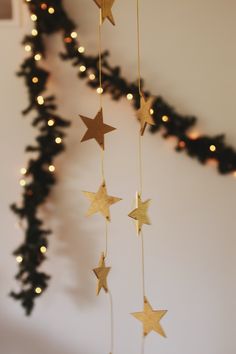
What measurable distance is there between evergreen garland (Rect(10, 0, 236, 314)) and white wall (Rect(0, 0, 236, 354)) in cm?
5

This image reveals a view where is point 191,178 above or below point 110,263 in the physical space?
above

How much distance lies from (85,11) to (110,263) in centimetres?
122

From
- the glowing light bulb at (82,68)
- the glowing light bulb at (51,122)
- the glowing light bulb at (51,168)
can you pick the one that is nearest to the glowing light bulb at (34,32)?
the glowing light bulb at (82,68)

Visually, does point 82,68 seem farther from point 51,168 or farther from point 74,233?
point 74,233

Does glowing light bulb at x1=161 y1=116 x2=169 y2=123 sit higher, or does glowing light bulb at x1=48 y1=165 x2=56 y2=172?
glowing light bulb at x1=161 y1=116 x2=169 y2=123

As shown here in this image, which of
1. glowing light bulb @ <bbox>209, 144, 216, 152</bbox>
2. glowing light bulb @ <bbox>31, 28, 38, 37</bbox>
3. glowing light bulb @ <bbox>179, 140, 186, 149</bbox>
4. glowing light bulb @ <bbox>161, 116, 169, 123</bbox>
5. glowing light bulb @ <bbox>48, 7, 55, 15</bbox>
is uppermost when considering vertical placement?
glowing light bulb @ <bbox>48, 7, 55, 15</bbox>

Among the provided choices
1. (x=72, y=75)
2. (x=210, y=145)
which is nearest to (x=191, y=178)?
(x=210, y=145)

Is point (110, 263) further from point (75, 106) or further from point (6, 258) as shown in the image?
point (75, 106)

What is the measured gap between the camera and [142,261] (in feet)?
6.73

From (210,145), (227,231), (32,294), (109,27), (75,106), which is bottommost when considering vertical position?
(32,294)

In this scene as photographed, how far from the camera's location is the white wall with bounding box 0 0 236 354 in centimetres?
202

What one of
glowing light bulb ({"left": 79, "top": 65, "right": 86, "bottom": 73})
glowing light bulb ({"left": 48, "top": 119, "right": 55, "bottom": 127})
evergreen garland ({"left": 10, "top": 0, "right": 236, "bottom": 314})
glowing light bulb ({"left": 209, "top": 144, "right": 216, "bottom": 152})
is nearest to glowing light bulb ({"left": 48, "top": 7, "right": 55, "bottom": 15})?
evergreen garland ({"left": 10, "top": 0, "right": 236, "bottom": 314})

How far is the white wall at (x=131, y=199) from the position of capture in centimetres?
202

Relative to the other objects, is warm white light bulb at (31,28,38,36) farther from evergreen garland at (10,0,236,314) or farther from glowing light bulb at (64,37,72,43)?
glowing light bulb at (64,37,72,43)
